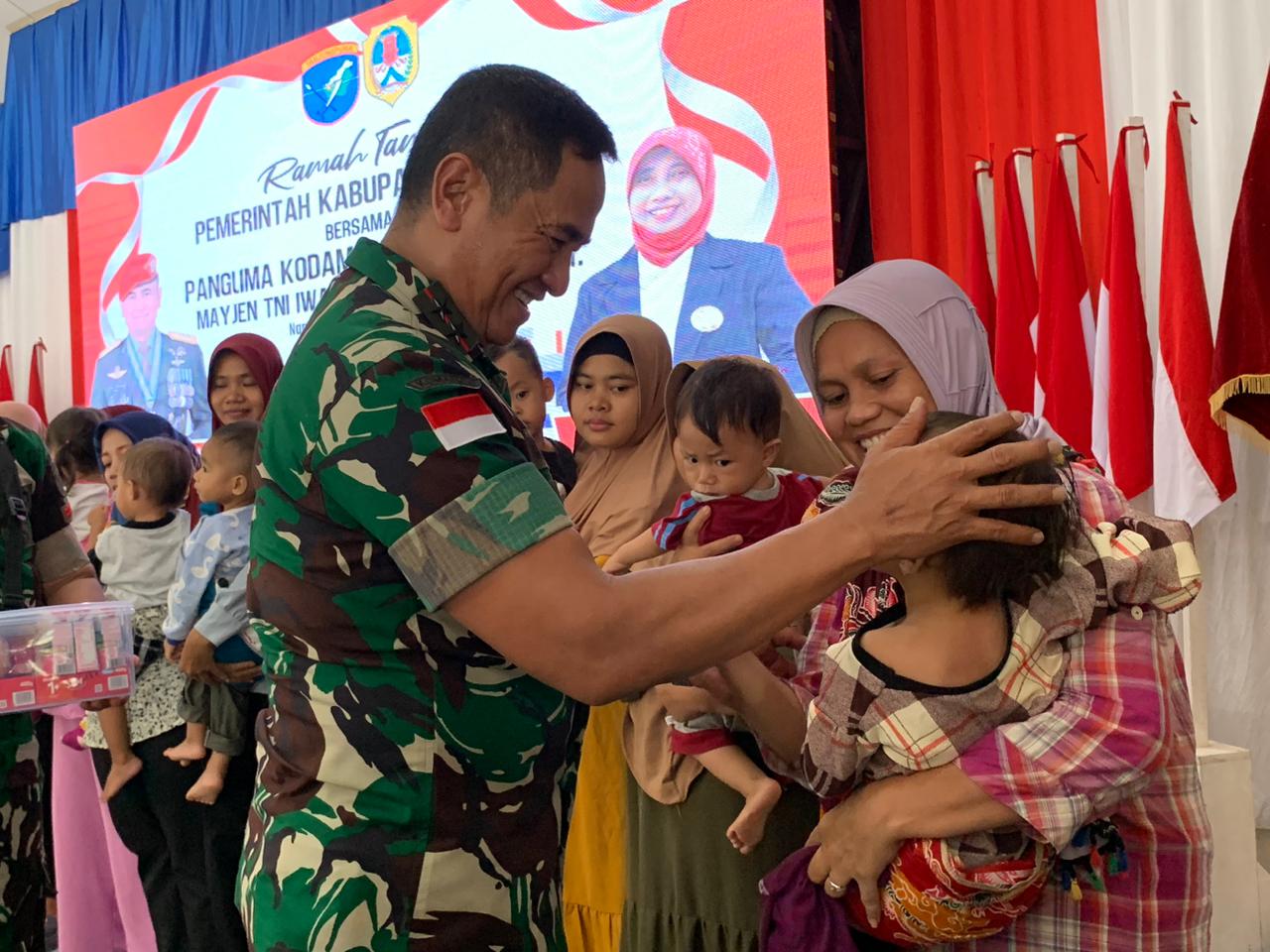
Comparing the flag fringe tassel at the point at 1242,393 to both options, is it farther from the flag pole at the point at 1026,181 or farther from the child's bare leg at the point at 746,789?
the child's bare leg at the point at 746,789

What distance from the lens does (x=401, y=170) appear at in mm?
4270

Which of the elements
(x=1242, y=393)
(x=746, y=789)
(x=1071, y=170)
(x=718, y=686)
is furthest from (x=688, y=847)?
(x=1071, y=170)

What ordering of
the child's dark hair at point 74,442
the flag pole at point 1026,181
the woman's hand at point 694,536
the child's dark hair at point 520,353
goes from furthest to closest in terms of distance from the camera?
1. the child's dark hair at point 74,442
2. the flag pole at point 1026,181
3. the child's dark hair at point 520,353
4. the woman's hand at point 694,536

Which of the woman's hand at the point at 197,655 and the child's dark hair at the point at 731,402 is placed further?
the woman's hand at the point at 197,655

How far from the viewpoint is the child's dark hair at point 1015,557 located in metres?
1.21

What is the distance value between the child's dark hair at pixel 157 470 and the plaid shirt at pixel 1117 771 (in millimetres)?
2413

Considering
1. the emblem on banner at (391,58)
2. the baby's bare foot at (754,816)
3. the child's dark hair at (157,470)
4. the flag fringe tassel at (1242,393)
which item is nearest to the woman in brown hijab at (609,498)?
the baby's bare foot at (754,816)

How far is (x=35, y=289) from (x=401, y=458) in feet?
28.3

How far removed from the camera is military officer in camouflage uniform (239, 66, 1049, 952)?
3.45 ft

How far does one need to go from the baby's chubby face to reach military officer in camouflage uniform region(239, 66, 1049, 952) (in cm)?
96

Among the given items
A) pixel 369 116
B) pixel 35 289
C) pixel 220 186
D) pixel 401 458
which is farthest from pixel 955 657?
pixel 35 289

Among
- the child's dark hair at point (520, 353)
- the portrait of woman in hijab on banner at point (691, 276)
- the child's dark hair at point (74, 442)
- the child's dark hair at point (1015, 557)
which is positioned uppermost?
the portrait of woman in hijab on banner at point (691, 276)

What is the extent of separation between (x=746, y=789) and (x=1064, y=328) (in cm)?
189

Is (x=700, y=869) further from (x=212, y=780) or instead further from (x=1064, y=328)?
(x=1064, y=328)
